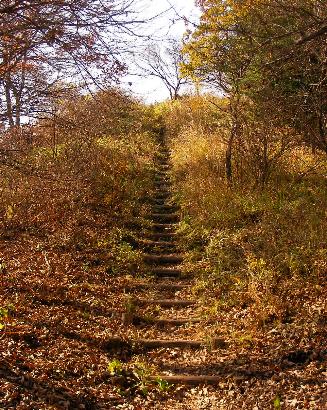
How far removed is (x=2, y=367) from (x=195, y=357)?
288 centimetres

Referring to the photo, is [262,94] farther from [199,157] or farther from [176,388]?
[176,388]

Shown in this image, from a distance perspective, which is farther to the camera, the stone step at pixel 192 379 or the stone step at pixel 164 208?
the stone step at pixel 164 208

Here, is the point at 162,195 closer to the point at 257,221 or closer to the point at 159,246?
the point at 159,246

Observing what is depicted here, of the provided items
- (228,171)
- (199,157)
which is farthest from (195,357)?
(199,157)

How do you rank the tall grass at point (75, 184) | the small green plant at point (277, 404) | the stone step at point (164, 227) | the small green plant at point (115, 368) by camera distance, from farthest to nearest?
the stone step at point (164, 227)
the tall grass at point (75, 184)
the small green plant at point (115, 368)
the small green plant at point (277, 404)

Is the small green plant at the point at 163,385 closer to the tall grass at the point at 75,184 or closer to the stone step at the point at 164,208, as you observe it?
the tall grass at the point at 75,184

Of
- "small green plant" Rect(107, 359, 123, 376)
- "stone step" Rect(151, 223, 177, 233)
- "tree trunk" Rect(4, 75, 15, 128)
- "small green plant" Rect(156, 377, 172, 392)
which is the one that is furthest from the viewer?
"stone step" Rect(151, 223, 177, 233)

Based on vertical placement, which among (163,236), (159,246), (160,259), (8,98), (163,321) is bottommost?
(163,321)

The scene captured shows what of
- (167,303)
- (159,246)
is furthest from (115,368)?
(159,246)

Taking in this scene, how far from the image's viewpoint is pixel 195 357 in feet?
23.2

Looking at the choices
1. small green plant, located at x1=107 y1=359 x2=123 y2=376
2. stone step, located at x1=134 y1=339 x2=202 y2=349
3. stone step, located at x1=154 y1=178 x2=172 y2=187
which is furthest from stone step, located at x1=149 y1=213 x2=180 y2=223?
small green plant, located at x1=107 y1=359 x2=123 y2=376

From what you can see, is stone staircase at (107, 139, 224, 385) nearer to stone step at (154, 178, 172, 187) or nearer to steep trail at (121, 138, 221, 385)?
steep trail at (121, 138, 221, 385)

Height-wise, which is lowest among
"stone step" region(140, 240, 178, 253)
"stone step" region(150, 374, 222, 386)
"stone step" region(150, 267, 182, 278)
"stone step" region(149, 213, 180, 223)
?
"stone step" region(150, 374, 222, 386)

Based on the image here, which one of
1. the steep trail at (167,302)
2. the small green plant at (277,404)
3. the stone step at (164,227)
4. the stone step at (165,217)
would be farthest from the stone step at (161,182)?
the small green plant at (277,404)
